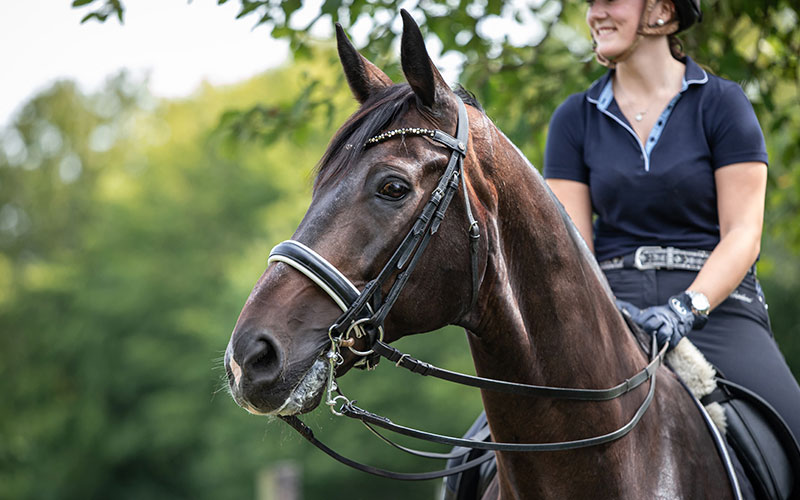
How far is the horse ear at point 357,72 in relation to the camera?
2699 mm

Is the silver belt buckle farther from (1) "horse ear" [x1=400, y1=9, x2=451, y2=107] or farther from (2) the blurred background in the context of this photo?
(2) the blurred background

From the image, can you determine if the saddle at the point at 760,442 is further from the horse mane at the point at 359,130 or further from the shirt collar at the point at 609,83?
the horse mane at the point at 359,130

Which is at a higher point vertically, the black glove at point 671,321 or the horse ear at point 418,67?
the horse ear at point 418,67

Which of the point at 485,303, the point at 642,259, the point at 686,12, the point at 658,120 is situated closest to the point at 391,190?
the point at 485,303

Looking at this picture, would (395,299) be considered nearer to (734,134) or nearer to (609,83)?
(734,134)

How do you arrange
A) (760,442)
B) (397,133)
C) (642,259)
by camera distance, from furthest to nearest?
(642,259) → (760,442) → (397,133)

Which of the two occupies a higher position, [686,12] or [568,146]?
[686,12]

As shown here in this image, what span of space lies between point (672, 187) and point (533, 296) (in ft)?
3.39

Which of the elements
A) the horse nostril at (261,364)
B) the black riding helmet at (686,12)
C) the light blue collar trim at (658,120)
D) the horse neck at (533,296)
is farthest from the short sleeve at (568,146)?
the horse nostril at (261,364)

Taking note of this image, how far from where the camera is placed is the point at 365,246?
7.74 ft

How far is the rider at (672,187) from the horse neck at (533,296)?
0.47m

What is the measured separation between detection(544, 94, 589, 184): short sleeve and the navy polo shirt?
0.02 metres

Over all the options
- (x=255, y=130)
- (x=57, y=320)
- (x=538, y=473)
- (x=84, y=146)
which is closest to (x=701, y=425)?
(x=538, y=473)

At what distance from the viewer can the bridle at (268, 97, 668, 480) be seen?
2.30 metres
